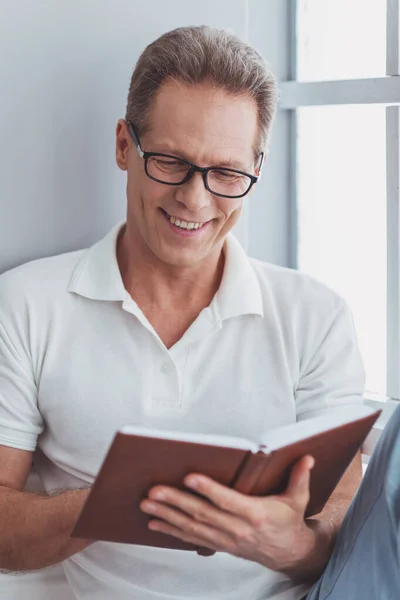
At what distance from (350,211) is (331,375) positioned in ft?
2.02

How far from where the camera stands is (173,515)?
126 cm

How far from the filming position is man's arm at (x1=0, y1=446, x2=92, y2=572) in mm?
1525

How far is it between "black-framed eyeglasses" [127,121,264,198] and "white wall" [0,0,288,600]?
0.95 feet

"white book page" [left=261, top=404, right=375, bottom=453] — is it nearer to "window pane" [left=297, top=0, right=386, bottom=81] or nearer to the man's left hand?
the man's left hand

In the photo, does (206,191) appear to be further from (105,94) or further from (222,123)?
(105,94)

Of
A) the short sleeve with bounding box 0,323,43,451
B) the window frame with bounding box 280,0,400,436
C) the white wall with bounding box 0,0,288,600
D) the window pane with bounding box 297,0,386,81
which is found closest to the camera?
the short sleeve with bounding box 0,323,43,451

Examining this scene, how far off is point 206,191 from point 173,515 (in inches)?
24.3

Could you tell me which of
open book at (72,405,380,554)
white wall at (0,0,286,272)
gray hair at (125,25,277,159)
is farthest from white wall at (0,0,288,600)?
open book at (72,405,380,554)

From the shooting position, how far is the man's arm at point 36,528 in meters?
1.53

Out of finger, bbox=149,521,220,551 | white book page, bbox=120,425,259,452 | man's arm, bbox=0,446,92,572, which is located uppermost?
white book page, bbox=120,425,259,452

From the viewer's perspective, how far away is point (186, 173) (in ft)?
5.23

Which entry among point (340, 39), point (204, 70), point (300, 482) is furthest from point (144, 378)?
point (340, 39)

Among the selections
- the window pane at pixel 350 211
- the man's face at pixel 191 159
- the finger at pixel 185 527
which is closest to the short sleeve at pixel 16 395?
the man's face at pixel 191 159

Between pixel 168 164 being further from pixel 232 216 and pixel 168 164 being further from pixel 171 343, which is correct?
pixel 171 343
